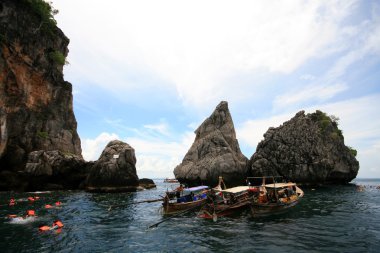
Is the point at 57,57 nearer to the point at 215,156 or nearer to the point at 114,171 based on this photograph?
the point at 114,171

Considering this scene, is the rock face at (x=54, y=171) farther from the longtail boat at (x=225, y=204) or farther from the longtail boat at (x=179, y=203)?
the longtail boat at (x=225, y=204)

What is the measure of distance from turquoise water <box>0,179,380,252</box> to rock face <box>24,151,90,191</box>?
22486 mm

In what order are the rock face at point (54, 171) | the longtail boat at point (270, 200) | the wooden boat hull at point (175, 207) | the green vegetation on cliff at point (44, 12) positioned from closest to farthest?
the longtail boat at point (270, 200) → the wooden boat hull at point (175, 207) → the rock face at point (54, 171) → the green vegetation on cliff at point (44, 12)

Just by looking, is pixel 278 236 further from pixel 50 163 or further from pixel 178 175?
pixel 178 175

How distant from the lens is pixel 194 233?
2153 cm

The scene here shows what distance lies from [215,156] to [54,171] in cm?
3577

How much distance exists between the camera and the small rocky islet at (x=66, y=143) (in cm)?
5400

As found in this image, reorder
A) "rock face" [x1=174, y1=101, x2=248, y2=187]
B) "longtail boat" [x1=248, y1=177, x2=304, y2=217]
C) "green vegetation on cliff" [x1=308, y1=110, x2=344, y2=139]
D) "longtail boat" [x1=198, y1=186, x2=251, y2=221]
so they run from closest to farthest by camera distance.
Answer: "longtail boat" [x1=248, y1=177, x2=304, y2=217] < "longtail boat" [x1=198, y1=186, x2=251, y2=221] < "rock face" [x1=174, y1=101, x2=248, y2=187] < "green vegetation on cliff" [x1=308, y1=110, x2=344, y2=139]

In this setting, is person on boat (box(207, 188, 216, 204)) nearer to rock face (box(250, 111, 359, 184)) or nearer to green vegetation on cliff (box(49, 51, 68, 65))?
rock face (box(250, 111, 359, 184))

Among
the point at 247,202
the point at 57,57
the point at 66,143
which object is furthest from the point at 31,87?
the point at 247,202

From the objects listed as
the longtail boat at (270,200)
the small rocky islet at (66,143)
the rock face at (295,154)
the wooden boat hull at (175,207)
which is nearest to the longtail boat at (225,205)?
the longtail boat at (270,200)

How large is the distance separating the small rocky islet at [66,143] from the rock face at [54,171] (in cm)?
17

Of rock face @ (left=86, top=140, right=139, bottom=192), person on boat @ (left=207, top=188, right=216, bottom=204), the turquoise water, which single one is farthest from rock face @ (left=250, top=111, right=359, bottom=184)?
person on boat @ (left=207, top=188, right=216, bottom=204)

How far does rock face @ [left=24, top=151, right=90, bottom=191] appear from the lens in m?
51.7
